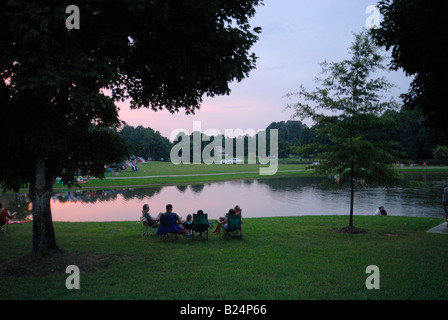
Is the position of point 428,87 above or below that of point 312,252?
above

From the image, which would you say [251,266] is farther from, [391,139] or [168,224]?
[391,139]

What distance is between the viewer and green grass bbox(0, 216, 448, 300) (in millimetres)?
6227

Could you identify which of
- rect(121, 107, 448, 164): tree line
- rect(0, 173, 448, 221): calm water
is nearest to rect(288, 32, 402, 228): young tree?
rect(121, 107, 448, 164): tree line

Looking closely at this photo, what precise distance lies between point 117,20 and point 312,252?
311 inches

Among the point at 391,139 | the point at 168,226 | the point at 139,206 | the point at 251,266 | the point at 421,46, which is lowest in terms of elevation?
the point at 139,206

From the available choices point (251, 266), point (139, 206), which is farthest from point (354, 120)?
point (139, 206)

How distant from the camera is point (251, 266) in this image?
795 cm

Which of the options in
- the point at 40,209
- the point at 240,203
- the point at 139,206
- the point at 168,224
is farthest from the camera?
the point at 240,203

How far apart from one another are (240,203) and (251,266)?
57.3ft

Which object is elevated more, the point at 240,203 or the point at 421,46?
the point at 421,46

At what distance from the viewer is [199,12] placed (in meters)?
7.88

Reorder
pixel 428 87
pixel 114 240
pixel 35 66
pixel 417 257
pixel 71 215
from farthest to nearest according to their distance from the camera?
pixel 71 215 < pixel 114 240 < pixel 417 257 < pixel 428 87 < pixel 35 66
